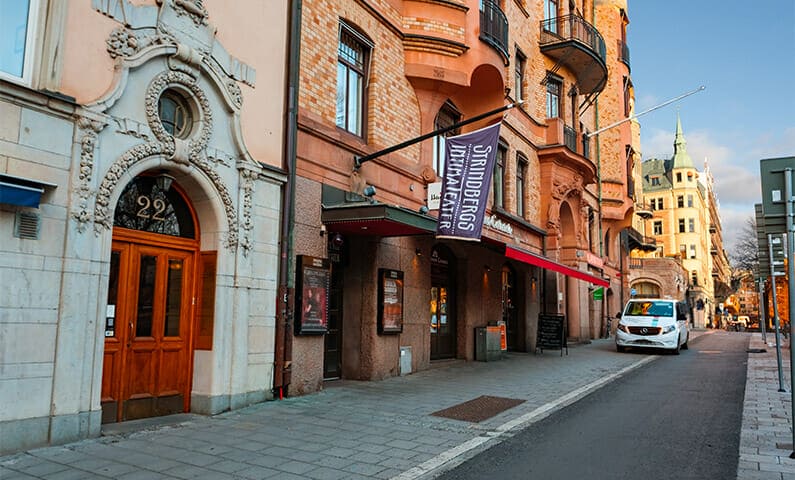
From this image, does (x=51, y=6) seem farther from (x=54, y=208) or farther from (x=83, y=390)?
(x=83, y=390)

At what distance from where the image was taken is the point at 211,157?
8.66m

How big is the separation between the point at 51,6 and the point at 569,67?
67.8 feet

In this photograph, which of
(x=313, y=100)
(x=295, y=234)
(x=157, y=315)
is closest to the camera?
(x=157, y=315)

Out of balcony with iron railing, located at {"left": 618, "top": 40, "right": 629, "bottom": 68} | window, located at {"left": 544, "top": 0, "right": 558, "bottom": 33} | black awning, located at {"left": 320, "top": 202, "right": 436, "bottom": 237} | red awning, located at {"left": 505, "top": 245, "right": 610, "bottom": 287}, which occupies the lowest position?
red awning, located at {"left": 505, "top": 245, "right": 610, "bottom": 287}

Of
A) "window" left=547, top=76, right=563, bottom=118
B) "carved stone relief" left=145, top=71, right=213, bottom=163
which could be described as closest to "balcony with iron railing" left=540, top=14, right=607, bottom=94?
"window" left=547, top=76, right=563, bottom=118

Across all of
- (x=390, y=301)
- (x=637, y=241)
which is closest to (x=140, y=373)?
(x=390, y=301)

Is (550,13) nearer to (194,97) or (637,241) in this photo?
(194,97)

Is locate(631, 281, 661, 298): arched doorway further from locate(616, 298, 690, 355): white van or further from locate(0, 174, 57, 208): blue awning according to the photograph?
locate(0, 174, 57, 208): blue awning

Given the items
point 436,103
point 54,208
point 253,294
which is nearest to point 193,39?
point 54,208

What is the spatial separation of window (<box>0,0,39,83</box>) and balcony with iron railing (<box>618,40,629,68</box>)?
31688 mm

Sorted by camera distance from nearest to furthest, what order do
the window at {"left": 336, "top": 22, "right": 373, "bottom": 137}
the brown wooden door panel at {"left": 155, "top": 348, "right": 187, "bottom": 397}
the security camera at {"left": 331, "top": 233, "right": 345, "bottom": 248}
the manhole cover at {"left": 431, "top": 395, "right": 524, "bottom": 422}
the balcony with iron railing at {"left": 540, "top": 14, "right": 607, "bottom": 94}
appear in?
1. the brown wooden door panel at {"left": 155, "top": 348, "right": 187, "bottom": 397}
2. the manhole cover at {"left": 431, "top": 395, "right": 524, "bottom": 422}
3. the security camera at {"left": 331, "top": 233, "right": 345, "bottom": 248}
4. the window at {"left": 336, "top": 22, "right": 373, "bottom": 137}
5. the balcony with iron railing at {"left": 540, "top": 14, "right": 607, "bottom": 94}

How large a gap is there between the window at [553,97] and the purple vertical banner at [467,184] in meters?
12.9

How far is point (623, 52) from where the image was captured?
110 feet

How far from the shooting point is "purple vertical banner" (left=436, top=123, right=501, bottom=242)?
11.3 meters
